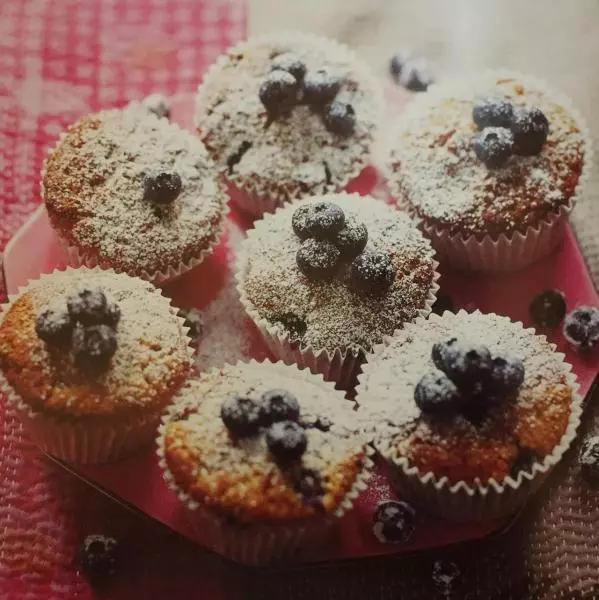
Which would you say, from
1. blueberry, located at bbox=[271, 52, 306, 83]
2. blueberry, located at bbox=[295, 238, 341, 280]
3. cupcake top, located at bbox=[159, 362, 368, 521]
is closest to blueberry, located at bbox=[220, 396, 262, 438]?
cupcake top, located at bbox=[159, 362, 368, 521]

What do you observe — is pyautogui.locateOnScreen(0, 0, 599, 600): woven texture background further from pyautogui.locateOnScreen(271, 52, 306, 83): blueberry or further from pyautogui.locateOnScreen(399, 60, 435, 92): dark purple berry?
pyautogui.locateOnScreen(399, 60, 435, 92): dark purple berry

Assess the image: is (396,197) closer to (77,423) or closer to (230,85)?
(230,85)

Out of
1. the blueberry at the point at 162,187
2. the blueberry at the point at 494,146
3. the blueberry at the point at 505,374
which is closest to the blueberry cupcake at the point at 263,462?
the blueberry at the point at 505,374

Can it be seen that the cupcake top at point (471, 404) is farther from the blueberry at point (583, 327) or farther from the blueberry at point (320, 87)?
the blueberry at point (320, 87)

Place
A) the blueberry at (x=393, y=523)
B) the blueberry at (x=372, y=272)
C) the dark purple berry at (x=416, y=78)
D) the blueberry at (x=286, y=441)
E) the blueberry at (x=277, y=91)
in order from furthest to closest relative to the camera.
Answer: the dark purple berry at (x=416, y=78)
the blueberry at (x=277, y=91)
the blueberry at (x=372, y=272)
the blueberry at (x=393, y=523)
the blueberry at (x=286, y=441)

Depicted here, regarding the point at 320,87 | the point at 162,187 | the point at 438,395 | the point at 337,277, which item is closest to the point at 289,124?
the point at 320,87

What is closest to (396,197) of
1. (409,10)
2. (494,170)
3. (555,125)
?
(494,170)
